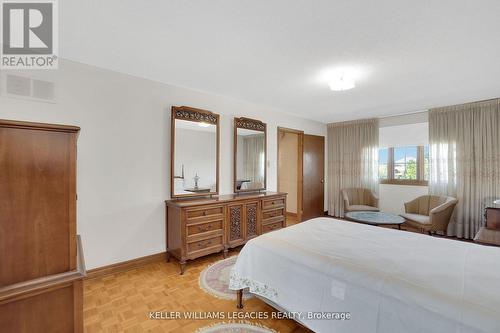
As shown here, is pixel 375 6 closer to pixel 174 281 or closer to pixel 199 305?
pixel 199 305

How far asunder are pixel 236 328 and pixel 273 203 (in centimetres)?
214

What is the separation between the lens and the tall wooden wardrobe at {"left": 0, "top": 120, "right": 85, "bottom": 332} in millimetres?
996

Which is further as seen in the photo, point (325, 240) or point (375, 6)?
point (325, 240)

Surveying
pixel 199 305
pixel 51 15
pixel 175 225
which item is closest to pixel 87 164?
pixel 175 225

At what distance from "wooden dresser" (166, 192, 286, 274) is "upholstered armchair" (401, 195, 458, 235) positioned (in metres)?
2.48

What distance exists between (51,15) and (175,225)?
7.45ft

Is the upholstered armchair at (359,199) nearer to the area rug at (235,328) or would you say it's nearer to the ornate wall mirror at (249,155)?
the ornate wall mirror at (249,155)

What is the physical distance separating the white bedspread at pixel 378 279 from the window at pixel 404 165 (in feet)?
10.8

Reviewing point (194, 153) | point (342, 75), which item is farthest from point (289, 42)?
point (194, 153)

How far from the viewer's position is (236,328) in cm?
173

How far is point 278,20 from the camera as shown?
175 centimetres

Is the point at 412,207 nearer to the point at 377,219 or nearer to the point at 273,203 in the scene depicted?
the point at 377,219

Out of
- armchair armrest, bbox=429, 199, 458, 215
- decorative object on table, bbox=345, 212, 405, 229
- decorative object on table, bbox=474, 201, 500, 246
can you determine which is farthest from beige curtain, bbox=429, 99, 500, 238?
decorative object on table, bbox=345, 212, 405, 229

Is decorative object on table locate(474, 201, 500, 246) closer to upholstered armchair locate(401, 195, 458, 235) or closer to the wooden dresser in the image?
upholstered armchair locate(401, 195, 458, 235)
